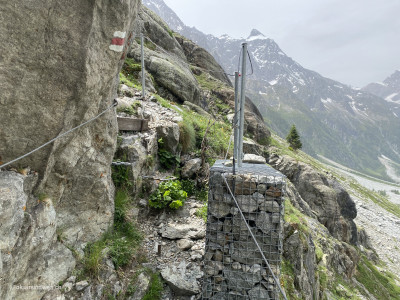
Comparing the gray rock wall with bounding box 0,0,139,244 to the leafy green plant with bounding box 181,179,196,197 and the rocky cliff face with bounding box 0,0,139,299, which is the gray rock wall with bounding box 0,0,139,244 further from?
the leafy green plant with bounding box 181,179,196,197

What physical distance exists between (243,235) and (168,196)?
3.20 metres

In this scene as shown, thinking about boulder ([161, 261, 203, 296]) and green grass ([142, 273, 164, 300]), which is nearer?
green grass ([142, 273, 164, 300])

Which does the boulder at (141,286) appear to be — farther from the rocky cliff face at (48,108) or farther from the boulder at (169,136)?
the boulder at (169,136)

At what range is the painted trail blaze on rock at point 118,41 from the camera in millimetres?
4977

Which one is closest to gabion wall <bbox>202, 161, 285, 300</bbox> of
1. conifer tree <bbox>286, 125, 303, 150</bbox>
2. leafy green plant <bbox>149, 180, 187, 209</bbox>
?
leafy green plant <bbox>149, 180, 187, 209</bbox>

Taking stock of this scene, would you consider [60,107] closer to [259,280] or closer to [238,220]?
[238,220]

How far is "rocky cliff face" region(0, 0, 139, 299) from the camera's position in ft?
13.0

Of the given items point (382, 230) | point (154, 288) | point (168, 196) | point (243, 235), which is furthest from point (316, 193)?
point (382, 230)

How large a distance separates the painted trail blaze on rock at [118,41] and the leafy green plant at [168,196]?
172 inches

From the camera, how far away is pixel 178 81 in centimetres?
2105

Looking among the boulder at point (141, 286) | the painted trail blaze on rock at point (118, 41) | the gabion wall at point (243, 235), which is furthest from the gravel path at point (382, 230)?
the painted trail blaze on rock at point (118, 41)

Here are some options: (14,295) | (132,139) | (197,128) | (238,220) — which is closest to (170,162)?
(132,139)

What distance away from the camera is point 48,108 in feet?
14.4

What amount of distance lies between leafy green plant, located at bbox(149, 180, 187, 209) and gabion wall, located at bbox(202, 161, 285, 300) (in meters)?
2.56
